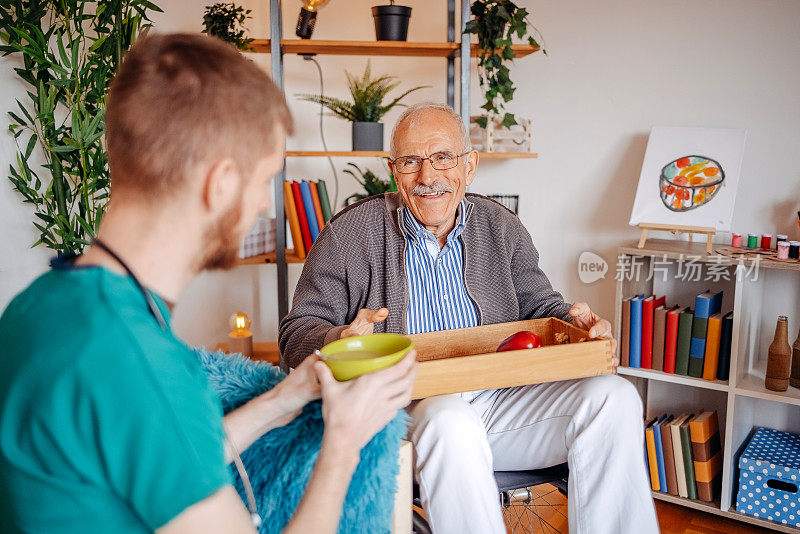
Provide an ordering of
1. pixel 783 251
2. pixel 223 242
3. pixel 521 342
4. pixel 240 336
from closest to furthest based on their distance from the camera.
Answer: pixel 223 242 → pixel 521 342 → pixel 783 251 → pixel 240 336

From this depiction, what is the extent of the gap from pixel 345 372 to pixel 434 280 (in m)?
Result: 0.88

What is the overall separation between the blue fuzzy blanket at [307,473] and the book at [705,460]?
1.69m

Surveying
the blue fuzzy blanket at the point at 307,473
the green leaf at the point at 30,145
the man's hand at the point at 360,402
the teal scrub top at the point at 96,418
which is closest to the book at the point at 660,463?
the blue fuzzy blanket at the point at 307,473

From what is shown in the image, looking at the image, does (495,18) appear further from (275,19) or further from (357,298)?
(357,298)

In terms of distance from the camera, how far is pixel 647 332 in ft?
8.44

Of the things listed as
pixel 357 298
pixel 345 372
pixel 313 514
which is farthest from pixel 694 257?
pixel 313 514

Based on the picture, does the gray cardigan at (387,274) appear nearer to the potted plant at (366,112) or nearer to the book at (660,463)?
the book at (660,463)

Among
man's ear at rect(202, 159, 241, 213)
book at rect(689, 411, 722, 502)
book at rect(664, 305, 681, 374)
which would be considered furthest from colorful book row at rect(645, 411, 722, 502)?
man's ear at rect(202, 159, 241, 213)

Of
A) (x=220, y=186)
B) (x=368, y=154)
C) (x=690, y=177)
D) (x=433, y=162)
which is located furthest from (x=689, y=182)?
(x=220, y=186)

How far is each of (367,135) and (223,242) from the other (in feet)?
7.24

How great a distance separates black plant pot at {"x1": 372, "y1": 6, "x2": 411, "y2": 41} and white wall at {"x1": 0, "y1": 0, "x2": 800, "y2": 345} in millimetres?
396

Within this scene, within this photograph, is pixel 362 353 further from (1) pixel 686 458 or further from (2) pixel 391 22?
(2) pixel 391 22

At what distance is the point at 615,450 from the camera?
1.56 meters

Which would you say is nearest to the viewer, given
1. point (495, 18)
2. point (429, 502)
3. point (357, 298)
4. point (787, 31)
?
point (429, 502)
